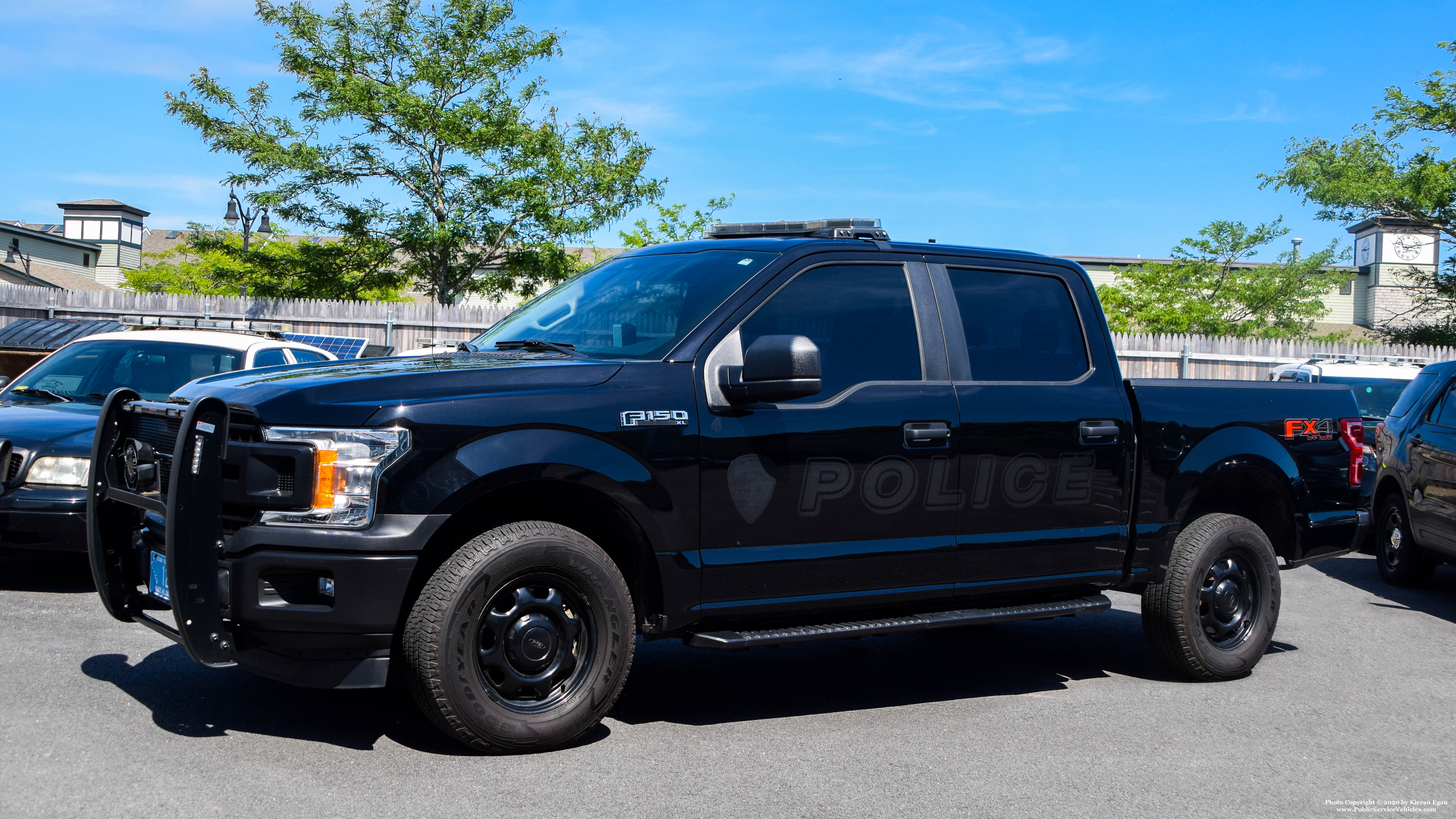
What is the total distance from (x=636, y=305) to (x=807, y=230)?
983 millimetres

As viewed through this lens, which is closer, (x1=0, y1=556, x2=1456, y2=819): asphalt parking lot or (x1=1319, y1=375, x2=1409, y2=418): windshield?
(x1=0, y1=556, x2=1456, y2=819): asphalt parking lot

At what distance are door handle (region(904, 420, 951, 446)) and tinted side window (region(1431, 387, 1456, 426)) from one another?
5844 millimetres

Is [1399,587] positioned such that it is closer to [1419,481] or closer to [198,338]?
[1419,481]

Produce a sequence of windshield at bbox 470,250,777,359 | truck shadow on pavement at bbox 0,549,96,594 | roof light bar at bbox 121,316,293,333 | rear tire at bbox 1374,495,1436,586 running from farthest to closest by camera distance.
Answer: roof light bar at bbox 121,316,293,333 → rear tire at bbox 1374,495,1436,586 → truck shadow on pavement at bbox 0,549,96,594 → windshield at bbox 470,250,777,359

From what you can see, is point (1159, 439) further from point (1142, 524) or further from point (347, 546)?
point (347, 546)

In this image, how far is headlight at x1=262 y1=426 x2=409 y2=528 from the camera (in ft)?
13.2

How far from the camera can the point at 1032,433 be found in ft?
17.8

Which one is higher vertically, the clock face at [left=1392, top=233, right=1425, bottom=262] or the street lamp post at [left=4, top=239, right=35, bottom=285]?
the clock face at [left=1392, top=233, right=1425, bottom=262]

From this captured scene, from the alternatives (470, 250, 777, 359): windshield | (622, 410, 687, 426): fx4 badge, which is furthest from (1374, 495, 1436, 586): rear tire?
(622, 410, 687, 426): fx4 badge

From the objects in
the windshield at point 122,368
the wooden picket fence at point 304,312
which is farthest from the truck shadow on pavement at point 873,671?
the wooden picket fence at point 304,312

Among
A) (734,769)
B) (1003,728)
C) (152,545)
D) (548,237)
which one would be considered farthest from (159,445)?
(548,237)

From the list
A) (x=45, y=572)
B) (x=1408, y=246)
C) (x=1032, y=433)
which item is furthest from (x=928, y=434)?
(x=1408, y=246)

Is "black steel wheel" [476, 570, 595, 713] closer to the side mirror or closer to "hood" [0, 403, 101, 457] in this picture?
the side mirror

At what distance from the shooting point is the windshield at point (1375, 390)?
13.5m
